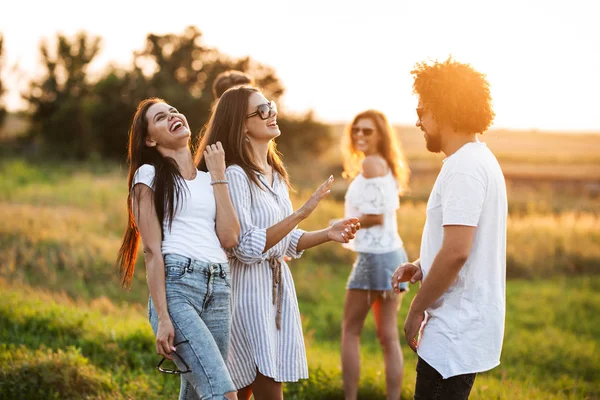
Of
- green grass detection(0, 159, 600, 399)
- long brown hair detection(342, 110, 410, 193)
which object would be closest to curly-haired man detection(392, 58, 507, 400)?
long brown hair detection(342, 110, 410, 193)

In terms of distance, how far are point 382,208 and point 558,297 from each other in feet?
23.1

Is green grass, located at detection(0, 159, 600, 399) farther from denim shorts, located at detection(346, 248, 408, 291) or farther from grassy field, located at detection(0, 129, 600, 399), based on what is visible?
denim shorts, located at detection(346, 248, 408, 291)


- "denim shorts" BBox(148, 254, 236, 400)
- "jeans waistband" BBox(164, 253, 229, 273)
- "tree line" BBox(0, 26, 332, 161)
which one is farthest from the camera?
"tree line" BBox(0, 26, 332, 161)

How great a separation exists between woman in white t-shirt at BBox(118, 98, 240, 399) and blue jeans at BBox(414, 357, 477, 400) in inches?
34.6

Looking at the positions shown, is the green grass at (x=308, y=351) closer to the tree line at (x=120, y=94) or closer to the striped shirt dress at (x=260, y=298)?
the striped shirt dress at (x=260, y=298)

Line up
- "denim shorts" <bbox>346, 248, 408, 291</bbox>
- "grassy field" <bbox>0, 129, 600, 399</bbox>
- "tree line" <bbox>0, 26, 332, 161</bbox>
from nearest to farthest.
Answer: "denim shorts" <bbox>346, 248, 408, 291</bbox> → "grassy field" <bbox>0, 129, 600, 399</bbox> → "tree line" <bbox>0, 26, 332, 161</bbox>

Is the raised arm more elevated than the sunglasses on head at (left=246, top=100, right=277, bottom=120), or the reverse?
the sunglasses on head at (left=246, top=100, right=277, bottom=120)

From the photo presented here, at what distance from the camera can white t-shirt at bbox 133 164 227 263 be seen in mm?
3029

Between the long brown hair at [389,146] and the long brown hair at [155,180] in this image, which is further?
the long brown hair at [389,146]

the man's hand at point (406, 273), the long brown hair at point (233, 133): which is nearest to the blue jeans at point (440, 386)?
the man's hand at point (406, 273)

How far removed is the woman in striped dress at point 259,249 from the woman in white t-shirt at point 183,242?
0.55ft

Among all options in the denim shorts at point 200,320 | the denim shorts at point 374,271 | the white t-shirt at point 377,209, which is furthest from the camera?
the white t-shirt at point 377,209

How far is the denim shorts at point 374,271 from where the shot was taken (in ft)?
15.4

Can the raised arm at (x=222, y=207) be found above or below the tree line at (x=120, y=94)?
below
